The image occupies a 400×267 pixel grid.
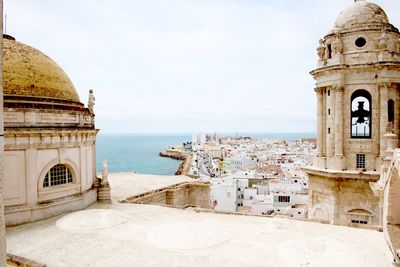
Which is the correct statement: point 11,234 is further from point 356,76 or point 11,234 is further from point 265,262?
point 356,76

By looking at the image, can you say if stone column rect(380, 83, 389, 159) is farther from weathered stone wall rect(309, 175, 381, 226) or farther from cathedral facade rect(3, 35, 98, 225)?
cathedral facade rect(3, 35, 98, 225)

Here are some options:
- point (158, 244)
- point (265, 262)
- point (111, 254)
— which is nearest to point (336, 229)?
point (265, 262)

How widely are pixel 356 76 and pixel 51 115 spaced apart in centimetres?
1778

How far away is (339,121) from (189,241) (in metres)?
11.9

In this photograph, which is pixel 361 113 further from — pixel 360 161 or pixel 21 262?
pixel 21 262

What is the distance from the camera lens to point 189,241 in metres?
13.6

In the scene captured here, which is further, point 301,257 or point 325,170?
point 325,170

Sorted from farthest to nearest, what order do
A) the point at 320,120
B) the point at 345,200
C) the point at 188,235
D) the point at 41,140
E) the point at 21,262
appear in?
the point at 320,120 → the point at 345,200 → the point at 41,140 → the point at 188,235 → the point at 21,262

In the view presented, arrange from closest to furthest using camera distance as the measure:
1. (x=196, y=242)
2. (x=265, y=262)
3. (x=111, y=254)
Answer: (x=265, y=262)
(x=111, y=254)
(x=196, y=242)

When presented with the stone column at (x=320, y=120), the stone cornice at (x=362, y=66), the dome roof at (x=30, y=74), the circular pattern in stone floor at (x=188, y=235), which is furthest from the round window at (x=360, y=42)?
the dome roof at (x=30, y=74)

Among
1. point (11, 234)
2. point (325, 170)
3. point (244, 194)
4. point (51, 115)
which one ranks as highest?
point (51, 115)

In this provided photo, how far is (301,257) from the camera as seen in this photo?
11.9 metres

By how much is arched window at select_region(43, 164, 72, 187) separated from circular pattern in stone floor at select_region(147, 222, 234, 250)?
23.0ft

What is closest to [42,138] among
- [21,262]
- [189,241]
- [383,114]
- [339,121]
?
[21,262]
